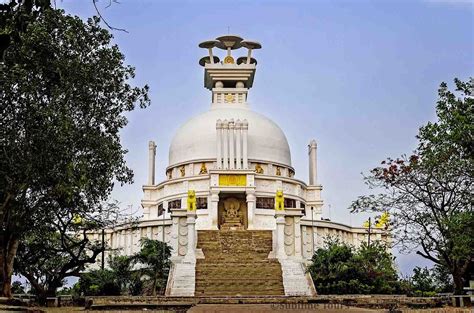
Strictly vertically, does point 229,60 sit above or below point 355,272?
above

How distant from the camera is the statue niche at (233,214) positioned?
42469mm

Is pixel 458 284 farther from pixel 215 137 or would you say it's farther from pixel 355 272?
pixel 215 137

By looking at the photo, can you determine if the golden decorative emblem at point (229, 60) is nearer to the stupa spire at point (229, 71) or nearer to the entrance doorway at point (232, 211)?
the stupa spire at point (229, 71)

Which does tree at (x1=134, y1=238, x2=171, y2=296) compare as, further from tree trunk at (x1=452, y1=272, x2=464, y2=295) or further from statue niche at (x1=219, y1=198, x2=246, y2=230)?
tree trunk at (x1=452, y1=272, x2=464, y2=295)

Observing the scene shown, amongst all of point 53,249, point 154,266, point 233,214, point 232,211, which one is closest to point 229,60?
point 232,211

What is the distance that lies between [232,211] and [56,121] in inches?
1102

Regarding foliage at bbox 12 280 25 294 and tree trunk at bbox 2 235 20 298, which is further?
foliage at bbox 12 280 25 294

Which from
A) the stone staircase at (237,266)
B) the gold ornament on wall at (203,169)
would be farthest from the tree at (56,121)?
the gold ornament on wall at (203,169)

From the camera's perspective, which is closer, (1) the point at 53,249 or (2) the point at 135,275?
(1) the point at 53,249

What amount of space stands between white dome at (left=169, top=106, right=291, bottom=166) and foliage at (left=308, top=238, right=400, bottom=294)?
20551 mm

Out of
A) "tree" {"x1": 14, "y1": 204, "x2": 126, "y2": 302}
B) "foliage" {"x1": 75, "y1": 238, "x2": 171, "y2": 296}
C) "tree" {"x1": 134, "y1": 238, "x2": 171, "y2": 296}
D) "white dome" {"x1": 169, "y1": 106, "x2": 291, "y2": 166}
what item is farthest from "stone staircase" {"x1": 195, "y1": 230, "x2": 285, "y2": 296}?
"white dome" {"x1": 169, "y1": 106, "x2": 291, "y2": 166}

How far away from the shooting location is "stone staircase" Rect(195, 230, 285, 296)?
25.6 m

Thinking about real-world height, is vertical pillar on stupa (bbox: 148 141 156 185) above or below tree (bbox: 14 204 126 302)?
above

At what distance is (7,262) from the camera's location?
18.1 m
